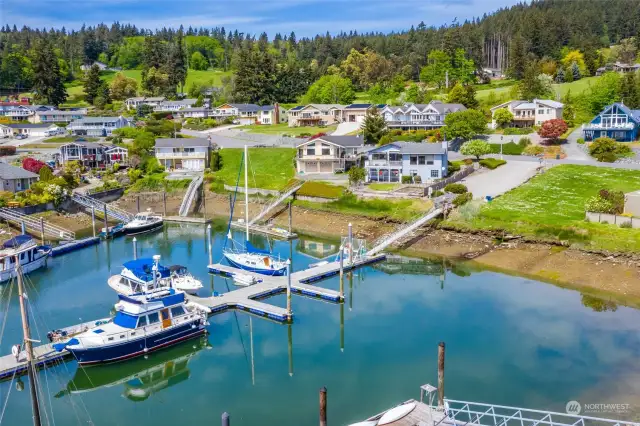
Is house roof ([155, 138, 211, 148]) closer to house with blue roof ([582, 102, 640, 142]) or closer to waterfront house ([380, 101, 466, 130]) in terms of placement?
waterfront house ([380, 101, 466, 130])

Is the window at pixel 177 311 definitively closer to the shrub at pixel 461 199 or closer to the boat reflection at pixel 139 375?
the boat reflection at pixel 139 375

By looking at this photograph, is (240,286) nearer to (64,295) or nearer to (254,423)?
(64,295)

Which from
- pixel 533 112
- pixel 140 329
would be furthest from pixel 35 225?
pixel 533 112

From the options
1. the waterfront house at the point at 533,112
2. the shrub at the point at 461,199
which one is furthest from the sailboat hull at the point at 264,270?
the waterfront house at the point at 533,112

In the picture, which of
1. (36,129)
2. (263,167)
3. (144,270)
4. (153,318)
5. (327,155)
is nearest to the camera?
(153,318)

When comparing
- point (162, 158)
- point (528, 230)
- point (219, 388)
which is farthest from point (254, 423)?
point (162, 158)

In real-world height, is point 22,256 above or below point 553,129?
below

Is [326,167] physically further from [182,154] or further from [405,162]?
[182,154]
